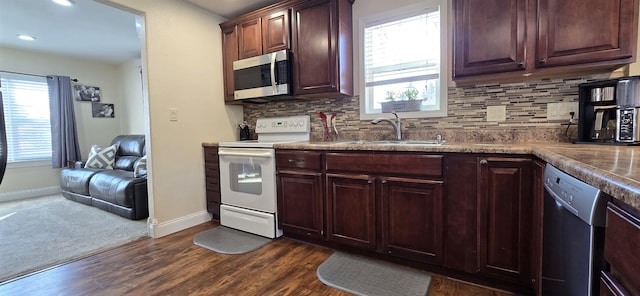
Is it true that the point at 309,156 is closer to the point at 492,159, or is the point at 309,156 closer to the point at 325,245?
the point at 325,245

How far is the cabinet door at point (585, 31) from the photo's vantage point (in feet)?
4.91

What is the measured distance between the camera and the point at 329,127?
2.76m

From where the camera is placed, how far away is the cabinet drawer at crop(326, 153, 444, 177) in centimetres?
173

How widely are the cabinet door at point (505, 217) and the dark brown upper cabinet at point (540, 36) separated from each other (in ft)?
2.19

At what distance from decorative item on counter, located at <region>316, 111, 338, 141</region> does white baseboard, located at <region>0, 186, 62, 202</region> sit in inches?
192

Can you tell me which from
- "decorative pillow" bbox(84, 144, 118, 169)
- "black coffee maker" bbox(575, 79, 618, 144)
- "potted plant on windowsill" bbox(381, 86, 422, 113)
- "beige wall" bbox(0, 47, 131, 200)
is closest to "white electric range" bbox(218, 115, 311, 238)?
"potted plant on windowsill" bbox(381, 86, 422, 113)

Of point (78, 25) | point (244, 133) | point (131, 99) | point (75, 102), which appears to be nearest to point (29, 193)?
point (75, 102)

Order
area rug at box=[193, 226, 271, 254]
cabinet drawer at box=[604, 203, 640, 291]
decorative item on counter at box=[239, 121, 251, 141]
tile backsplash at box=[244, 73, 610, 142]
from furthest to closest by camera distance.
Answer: decorative item on counter at box=[239, 121, 251, 141], area rug at box=[193, 226, 271, 254], tile backsplash at box=[244, 73, 610, 142], cabinet drawer at box=[604, 203, 640, 291]

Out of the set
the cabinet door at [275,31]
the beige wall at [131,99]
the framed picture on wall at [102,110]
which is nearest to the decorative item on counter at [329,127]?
the cabinet door at [275,31]

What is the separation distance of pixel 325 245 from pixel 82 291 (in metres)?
1.61

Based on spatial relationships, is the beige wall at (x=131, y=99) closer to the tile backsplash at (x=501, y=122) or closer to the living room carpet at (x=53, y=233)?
the living room carpet at (x=53, y=233)

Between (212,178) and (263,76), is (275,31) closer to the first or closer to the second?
(263,76)

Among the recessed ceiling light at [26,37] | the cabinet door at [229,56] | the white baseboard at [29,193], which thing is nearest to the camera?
the cabinet door at [229,56]

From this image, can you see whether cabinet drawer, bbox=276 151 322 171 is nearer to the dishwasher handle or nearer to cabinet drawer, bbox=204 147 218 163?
the dishwasher handle
